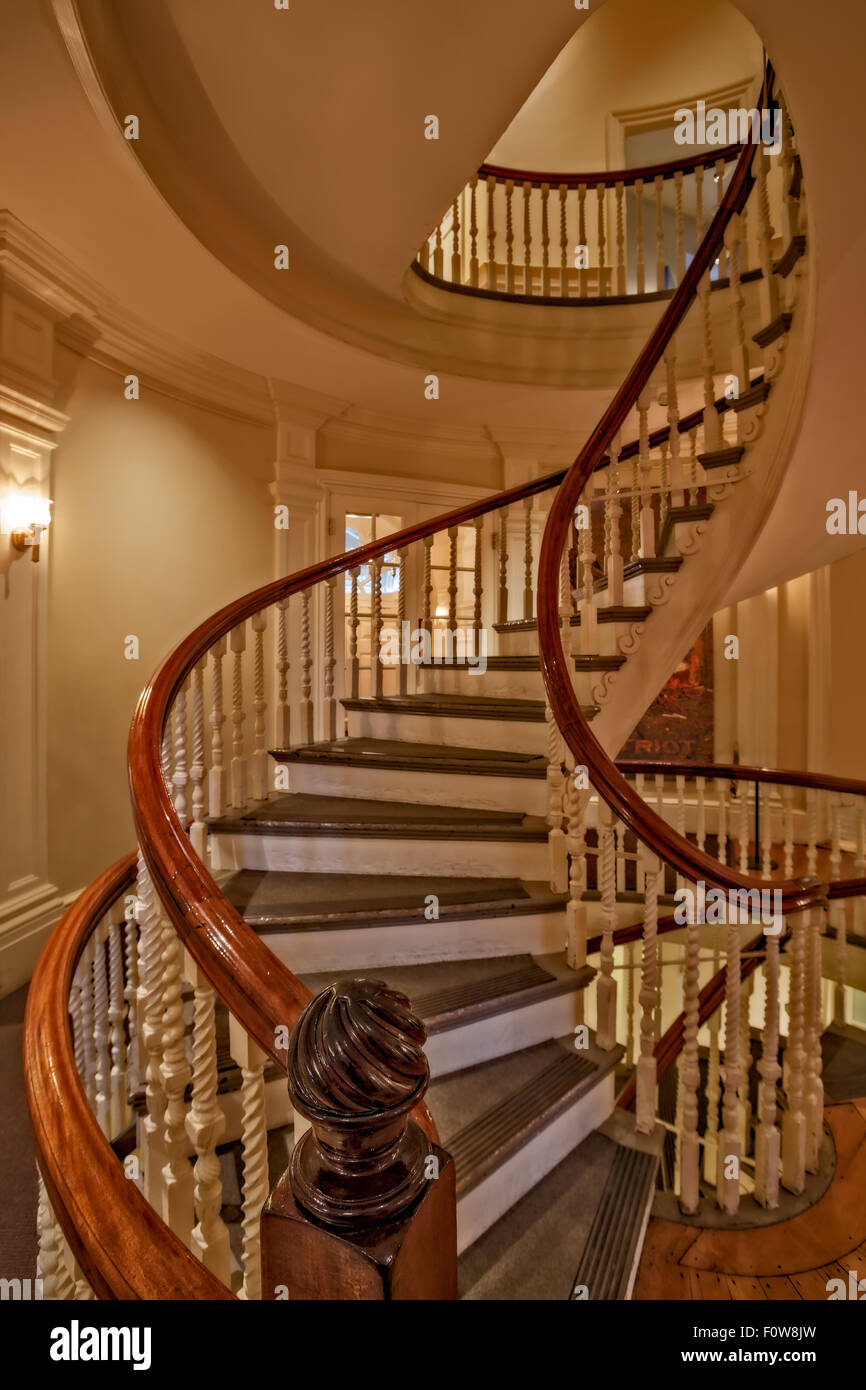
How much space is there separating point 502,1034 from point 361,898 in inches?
21.5

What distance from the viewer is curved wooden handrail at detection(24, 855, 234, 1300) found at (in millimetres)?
615

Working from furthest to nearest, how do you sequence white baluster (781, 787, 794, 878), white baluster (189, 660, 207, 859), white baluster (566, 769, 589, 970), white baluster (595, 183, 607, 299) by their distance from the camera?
white baluster (595, 183, 607, 299), white baluster (781, 787, 794, 878), white baluster (189, 660, 207, 859), white baluster (566, 769, 589, 970)

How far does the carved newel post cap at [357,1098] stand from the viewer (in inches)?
18.6

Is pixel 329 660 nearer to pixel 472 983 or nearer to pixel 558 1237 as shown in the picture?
pixel 472 983

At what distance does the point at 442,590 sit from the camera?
4633 millimetres

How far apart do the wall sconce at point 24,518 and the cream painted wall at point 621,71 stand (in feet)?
14.9

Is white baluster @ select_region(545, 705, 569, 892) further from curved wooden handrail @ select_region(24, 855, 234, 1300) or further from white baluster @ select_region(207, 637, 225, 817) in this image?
curved wooden handrail @ select_region(24, 855, 234, 1300)

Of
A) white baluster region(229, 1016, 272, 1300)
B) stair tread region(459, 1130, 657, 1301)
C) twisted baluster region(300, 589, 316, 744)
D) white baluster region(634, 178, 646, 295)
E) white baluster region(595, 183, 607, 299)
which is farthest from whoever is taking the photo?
white baluster region(595, 183, 607, 299)

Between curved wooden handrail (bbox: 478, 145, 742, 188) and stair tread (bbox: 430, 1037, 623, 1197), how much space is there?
468 cm

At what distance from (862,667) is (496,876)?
12.4 feet

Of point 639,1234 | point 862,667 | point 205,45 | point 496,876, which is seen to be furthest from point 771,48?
point 862,667

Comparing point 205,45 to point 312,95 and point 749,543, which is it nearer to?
point 312,95

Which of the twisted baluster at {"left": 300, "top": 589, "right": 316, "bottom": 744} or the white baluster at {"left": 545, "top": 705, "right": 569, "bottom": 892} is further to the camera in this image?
the twisted baluster at {"left": 300, "top": 589, "right": 316, "bottom": 744}
